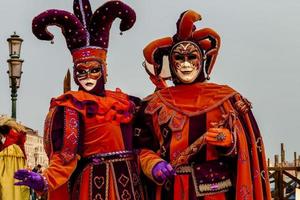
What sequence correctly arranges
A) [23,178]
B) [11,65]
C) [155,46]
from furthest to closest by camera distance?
[11,65] → [155,46] → [23,178]

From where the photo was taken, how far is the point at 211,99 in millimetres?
5863

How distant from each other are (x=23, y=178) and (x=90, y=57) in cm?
110

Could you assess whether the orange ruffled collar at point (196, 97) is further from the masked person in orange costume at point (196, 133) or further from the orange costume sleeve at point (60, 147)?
the orange costume sleeve at point (60, 147)

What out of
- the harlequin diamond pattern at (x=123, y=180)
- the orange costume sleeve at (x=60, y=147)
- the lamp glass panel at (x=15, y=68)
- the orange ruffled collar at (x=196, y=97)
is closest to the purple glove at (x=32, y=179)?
the orange costume sleeve at (x=60, y=147)

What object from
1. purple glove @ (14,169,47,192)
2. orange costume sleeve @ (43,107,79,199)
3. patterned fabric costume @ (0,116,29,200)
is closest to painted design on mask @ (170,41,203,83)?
orange costume sleeve @ (43,107,79,199)

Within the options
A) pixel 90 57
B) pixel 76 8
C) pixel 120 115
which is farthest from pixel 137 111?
pixel 76 8

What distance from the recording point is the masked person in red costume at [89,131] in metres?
6.02

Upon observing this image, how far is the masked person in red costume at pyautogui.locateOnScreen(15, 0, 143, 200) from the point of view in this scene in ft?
19.7

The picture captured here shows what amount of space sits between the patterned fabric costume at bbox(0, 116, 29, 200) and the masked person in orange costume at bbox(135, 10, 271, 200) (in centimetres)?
318

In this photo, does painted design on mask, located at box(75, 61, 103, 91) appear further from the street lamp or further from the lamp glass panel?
the lamp glass panel

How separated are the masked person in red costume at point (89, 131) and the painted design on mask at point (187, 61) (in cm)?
54

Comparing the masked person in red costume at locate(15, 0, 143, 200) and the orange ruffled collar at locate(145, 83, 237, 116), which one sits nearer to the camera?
the orange ruffled collar at locate(145, 83, 237, 116)

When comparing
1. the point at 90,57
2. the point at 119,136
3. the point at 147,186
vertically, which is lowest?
the point at 147,186

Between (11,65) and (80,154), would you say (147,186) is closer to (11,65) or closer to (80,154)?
(80,154)
